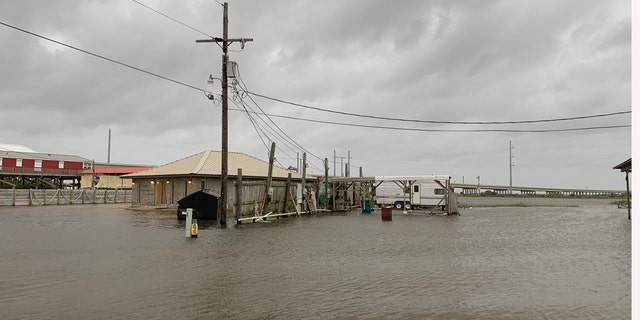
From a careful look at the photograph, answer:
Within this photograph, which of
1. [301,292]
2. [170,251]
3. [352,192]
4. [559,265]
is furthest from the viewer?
[352,192]

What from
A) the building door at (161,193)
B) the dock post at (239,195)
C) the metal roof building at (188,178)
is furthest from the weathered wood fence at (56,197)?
the dock post at (239,195)

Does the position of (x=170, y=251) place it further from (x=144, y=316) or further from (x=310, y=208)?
(x=310, y=208)

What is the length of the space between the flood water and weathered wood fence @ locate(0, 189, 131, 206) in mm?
28104

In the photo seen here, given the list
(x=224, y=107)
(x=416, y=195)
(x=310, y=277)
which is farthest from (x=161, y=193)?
(x=310, y=277)

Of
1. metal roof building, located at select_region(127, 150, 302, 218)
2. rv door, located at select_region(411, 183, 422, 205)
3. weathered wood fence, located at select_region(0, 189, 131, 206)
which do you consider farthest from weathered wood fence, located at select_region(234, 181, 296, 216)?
weathered wood fence, located at select_region(0, 189, 131, 206)

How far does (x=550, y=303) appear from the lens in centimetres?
737

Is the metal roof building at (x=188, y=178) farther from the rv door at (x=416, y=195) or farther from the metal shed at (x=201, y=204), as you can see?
the rv door at (x=416, y=195)

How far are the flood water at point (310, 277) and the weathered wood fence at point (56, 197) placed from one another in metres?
28.1

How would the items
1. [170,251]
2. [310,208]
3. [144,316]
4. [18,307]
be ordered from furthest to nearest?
[310,208], [170,251], [18,307], [144,316]

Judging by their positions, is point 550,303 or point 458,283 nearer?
point 550,303

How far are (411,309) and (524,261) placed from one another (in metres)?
6.29

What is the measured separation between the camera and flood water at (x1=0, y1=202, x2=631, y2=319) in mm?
6887

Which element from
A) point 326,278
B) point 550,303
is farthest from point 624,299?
point 326,278

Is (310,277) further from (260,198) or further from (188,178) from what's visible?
(188,178)
